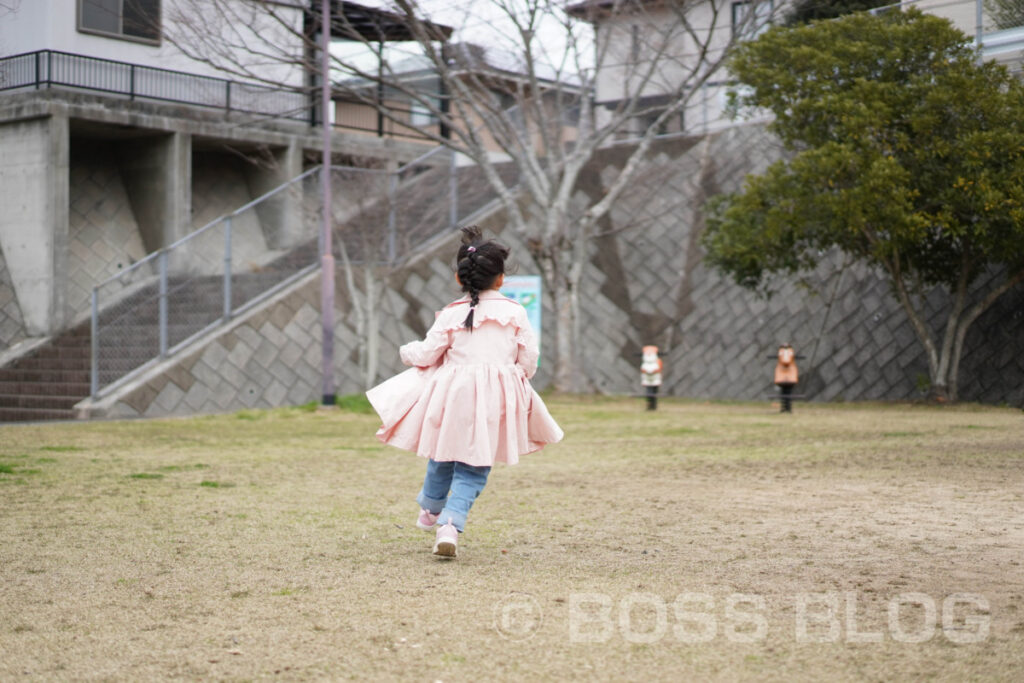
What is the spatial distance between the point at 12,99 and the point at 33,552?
1600 cm

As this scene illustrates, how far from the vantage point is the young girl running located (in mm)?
5141

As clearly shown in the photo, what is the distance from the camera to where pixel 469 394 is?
17.1ft

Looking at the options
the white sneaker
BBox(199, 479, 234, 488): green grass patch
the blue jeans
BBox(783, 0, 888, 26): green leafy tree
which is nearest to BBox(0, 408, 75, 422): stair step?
BBox(199, 479, 234, 488): green grass patch

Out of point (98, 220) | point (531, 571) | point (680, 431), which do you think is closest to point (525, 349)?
point (531, 571)

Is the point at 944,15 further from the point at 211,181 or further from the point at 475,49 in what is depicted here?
the point at 211,181

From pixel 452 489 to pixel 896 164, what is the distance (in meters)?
11.6

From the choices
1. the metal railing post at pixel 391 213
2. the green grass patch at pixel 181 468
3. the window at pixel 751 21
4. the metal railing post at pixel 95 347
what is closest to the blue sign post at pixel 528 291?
the metal railing post at pixel 391 213

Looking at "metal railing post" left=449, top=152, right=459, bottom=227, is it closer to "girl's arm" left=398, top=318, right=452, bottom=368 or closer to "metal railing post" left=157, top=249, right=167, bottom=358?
"metal railing post" left=157, top=249, right=167, bottom=358

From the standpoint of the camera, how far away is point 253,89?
Result: 2266cm

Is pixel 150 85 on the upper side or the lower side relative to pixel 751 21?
lower

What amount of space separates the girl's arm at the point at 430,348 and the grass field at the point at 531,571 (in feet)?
2.91

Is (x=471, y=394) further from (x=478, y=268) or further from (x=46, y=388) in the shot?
(x=46, y=388)

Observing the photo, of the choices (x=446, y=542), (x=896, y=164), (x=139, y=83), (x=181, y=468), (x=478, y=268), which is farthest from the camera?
(x=139, y=83)

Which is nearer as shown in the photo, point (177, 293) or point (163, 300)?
point (163, 300)
